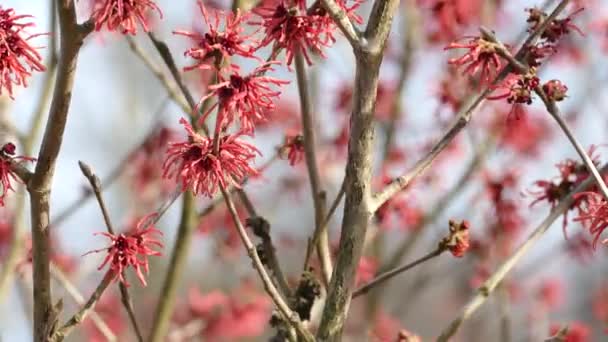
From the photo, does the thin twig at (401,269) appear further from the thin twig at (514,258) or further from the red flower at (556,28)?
the red flower at (556,28)

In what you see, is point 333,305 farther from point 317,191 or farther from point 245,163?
point 317,191

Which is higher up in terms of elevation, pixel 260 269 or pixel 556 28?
pixel 556 28

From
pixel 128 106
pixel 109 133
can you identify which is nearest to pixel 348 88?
pixel 128 106

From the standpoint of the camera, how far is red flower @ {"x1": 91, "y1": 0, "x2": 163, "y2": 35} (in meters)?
1.72

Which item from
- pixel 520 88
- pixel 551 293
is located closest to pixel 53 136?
pixel 520 88

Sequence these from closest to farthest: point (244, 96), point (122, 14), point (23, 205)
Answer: point (244, 96)
point (122, 14)
point (23, 205)

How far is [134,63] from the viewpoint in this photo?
464 inches

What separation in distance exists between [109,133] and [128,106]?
2.83ft

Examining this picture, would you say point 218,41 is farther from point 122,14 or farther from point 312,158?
point 312,158

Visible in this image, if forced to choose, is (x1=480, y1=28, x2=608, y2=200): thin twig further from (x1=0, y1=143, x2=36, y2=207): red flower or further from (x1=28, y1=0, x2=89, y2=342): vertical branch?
(x1=0, y1=143, x2=36, y2=207): red flower

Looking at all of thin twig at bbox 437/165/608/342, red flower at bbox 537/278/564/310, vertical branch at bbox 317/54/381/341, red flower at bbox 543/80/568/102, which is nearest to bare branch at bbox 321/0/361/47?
vertical branch at bbox 317/54/381/341

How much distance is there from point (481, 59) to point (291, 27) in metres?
0.40

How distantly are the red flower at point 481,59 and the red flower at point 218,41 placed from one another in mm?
417

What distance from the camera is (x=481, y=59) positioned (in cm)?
188
